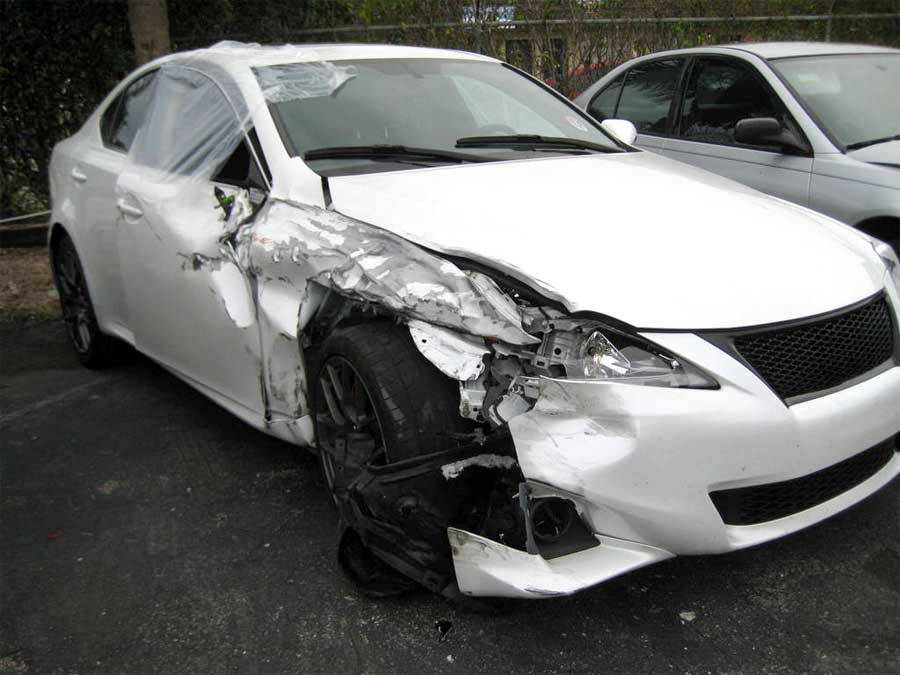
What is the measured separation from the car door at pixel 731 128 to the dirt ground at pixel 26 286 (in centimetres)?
447

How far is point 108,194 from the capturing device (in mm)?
4141

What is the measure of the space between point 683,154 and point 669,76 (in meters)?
0.63

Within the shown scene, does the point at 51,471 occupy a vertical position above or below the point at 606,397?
below

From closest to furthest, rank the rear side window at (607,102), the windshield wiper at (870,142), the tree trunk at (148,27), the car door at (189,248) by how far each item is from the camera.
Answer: the car door at (189,248)
the windshield wiper at (870,142)
the rear side window at (607,102)
the tree trunk at (148,27)

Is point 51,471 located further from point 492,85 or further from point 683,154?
point 683,154

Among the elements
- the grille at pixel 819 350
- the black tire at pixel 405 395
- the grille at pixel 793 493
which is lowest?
the grille at pixel 793 493

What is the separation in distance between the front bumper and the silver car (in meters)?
2.35

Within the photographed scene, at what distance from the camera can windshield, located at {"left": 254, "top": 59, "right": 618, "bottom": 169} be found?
3377 mm

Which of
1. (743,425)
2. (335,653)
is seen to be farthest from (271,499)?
(743,425)

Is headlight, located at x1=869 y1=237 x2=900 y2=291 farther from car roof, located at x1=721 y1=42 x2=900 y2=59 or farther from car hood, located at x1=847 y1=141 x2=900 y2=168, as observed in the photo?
car roof, located at x1=721 y1=42 x2=900 y2=59

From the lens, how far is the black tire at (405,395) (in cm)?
244

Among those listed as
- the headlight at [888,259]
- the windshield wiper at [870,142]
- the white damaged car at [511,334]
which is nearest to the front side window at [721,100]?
the windshield wiper at [870,142]

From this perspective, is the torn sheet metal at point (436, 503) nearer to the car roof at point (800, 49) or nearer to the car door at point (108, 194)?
the car door at point (108, 194)

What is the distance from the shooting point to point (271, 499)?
132 inches
